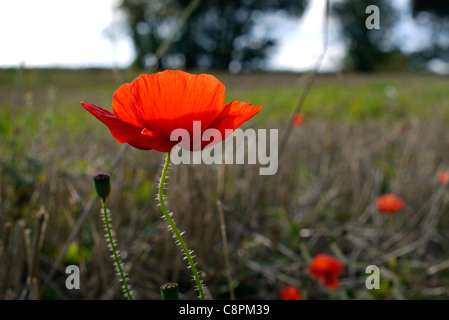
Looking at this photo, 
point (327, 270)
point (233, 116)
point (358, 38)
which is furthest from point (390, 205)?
point (358, 38)

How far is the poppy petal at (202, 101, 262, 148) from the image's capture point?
18.8 inches

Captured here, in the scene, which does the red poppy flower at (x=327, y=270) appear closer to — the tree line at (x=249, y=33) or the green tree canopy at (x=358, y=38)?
the tree line at (x=249, y=33)

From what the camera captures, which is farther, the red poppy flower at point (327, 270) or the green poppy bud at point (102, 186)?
Answer: the red poppy flower at point (327, 270)

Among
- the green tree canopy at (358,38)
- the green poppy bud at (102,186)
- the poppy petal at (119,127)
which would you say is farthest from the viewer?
the green tree canopy at (358,38)

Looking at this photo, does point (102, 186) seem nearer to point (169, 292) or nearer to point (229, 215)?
point (169, 292)

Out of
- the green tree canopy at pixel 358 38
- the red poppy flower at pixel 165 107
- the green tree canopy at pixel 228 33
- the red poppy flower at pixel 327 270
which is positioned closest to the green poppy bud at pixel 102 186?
the red poppy flower at pixel 165 107

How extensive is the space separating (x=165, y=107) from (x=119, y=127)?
0.17ft

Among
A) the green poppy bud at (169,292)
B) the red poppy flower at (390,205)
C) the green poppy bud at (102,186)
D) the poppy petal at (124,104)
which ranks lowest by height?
the red poppy flower at (390,205)

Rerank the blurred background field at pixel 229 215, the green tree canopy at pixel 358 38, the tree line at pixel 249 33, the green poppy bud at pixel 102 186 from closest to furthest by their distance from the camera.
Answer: the green poppy bud at pixel 102 186 → the blurred background field at pixel 229 215 → the tree line at pixel 249 33 → the green tree canopy at pixel 358 38

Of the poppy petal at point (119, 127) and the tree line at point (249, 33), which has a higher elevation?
the tree line at point (249, 33)

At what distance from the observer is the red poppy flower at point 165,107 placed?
47 centimetres

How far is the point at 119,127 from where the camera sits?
1.53 feet

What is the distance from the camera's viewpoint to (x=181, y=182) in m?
1.47
